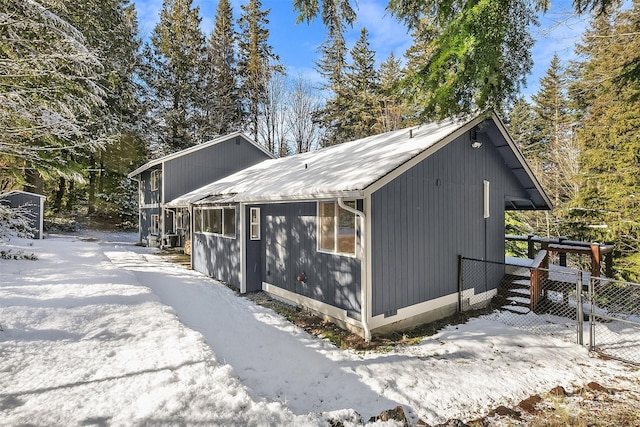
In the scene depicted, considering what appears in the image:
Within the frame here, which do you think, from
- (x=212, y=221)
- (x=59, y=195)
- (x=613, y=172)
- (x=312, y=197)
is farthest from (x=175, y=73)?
(x=613, y=172)

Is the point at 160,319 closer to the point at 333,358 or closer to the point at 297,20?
the point at 333,358

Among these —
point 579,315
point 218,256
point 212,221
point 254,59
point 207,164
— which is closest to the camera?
point 579,315

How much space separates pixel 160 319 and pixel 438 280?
581cm

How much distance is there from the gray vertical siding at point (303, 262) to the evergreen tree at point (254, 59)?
19468mm

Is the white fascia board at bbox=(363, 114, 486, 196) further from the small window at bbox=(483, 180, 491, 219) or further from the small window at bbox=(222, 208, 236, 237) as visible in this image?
the small window at bbox=(222, 208, 236, 237)

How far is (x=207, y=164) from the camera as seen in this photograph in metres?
17.7

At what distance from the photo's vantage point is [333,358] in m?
5.16

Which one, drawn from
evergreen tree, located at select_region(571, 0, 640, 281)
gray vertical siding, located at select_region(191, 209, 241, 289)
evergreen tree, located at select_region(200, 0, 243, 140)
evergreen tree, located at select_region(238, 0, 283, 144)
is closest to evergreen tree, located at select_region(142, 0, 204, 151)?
evergreen tree, located at select_region(200, 0, 243, 140)

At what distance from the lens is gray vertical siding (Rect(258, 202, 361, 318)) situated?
618cm

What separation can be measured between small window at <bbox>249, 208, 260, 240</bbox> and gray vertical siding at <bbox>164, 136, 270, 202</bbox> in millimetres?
10177

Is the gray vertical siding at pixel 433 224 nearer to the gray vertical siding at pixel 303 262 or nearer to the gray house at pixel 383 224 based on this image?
the gray house at pixel 383 224

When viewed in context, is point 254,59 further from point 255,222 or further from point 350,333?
point 350,333

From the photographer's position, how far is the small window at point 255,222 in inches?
349

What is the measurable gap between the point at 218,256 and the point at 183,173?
9.01 metres
